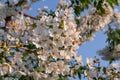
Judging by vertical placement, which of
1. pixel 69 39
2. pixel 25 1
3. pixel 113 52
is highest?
pixel 25 1

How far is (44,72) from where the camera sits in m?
3.00

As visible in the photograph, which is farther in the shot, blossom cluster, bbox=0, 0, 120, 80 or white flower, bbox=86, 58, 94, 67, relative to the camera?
white flower, bbox=86, 58, 94, 67

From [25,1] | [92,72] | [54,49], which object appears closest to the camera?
[54,49]

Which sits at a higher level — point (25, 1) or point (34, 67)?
point (25, 1)

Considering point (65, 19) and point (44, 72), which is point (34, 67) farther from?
point (65, 19)

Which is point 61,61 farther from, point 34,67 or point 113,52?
point 113,52

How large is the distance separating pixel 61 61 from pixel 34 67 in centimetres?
21

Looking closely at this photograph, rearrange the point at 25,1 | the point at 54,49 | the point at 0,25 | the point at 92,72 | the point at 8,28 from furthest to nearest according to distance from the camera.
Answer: the point at 25,1 < the point at 92,72 < the point at 0,25 < the point at 8,28 < the point at 54,49

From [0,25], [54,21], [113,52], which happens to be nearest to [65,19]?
[54,21]

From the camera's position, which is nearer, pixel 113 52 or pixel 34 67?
pixel 34 67

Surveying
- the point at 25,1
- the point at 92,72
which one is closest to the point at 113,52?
the point at 25,1

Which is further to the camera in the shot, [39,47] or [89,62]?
[89,62]

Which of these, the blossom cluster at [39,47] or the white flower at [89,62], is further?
the white flower at [89,62]

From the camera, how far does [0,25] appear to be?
342cm
